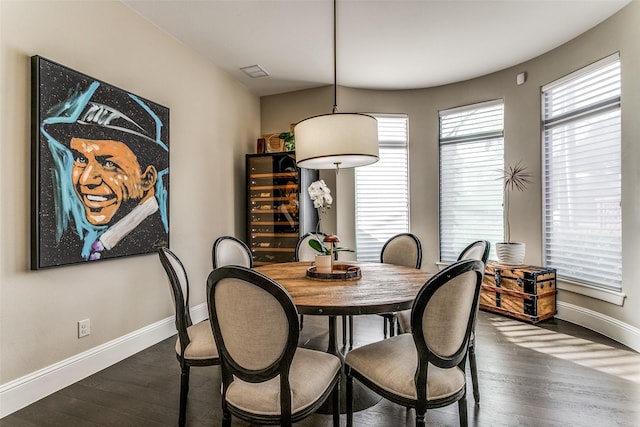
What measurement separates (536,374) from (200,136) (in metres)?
3.59

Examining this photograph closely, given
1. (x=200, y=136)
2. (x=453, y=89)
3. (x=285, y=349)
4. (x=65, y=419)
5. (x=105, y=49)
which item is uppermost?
(x=453, y=89)

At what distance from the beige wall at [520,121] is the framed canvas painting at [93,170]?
2.18 m

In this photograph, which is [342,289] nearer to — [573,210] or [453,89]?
[573,210]

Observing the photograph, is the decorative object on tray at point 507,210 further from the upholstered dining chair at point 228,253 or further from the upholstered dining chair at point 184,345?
the upholstered dining chair at point 184,345

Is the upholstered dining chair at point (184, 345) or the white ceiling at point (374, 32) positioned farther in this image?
the white ceiling at point (374, 32)

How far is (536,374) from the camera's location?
244 cm

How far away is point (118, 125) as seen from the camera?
2682mm

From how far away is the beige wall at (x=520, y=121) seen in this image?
9.64 feet

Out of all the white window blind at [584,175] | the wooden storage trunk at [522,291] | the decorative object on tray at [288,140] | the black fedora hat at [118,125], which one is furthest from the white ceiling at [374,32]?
the wooden storage trunk at [522,291]

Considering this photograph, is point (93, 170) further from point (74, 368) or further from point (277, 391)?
point (277, 391)

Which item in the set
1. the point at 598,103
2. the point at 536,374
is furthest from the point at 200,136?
the point at 598,103

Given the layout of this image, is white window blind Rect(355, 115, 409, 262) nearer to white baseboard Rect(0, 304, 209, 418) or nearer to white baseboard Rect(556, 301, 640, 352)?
white baseboard Rect(556, 301, 640, 352)

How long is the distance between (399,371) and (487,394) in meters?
1.05

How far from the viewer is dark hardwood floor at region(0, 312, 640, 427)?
1.94 m
